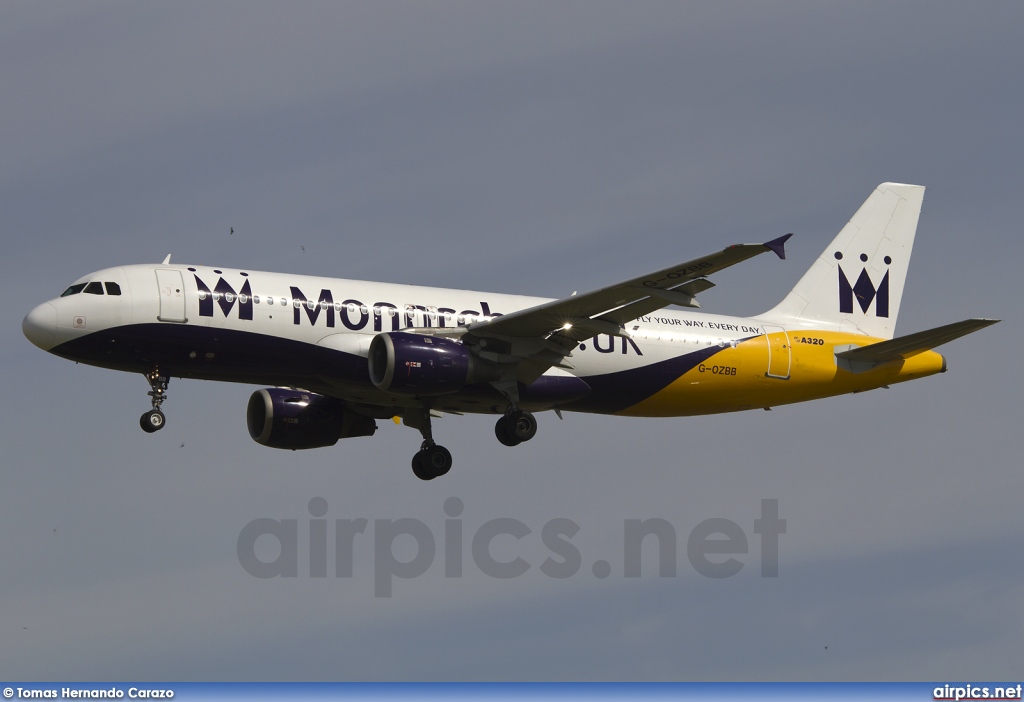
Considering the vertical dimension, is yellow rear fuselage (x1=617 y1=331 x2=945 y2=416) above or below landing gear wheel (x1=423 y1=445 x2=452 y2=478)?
above

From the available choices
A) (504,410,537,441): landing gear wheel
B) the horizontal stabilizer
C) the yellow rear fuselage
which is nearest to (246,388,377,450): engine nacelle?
(504,410,537,441): landing gear wheel

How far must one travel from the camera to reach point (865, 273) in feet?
167

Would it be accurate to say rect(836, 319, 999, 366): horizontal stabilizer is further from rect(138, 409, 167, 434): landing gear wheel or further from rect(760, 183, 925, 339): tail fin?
rect(138, 409, 167, 434): landing gear wheel

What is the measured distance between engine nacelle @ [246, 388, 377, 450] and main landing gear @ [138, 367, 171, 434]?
577 cm

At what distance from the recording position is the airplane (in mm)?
39906

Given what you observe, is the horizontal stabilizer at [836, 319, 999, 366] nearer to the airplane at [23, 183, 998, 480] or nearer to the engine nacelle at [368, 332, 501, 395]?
the airplane at [23, 183, 998, 480]

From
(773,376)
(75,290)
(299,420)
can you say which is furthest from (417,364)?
(773,376)

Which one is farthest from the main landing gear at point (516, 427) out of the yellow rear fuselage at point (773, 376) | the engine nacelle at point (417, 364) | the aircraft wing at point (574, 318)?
the yellow rear fuselage at point (773, 376)

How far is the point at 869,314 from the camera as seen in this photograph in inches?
1978

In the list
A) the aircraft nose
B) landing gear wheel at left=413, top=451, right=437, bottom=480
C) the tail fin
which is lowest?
landing gear wheel at left=413, top=451, right=437, bottom=480

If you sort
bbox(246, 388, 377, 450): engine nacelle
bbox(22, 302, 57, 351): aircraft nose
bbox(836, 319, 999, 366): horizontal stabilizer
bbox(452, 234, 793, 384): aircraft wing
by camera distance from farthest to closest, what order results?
bbox(246, 388, 377, 450): engine nacelle
bbox(836, 319, 999, 366): horizontal stabilizer
bbox(22, 302, 57, 351): aircraft nose
bbox(452, 234, 793, 384): aircraft wing

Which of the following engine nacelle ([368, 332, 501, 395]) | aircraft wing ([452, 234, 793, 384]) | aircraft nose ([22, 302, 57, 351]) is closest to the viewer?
aircraft wing ([452, 234, 793, 384])

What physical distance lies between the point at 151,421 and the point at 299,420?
→ 256 inches

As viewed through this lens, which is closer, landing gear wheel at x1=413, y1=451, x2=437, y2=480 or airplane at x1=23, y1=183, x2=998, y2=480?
airplane at x1=23, y1=183, x2=998, y2=480
